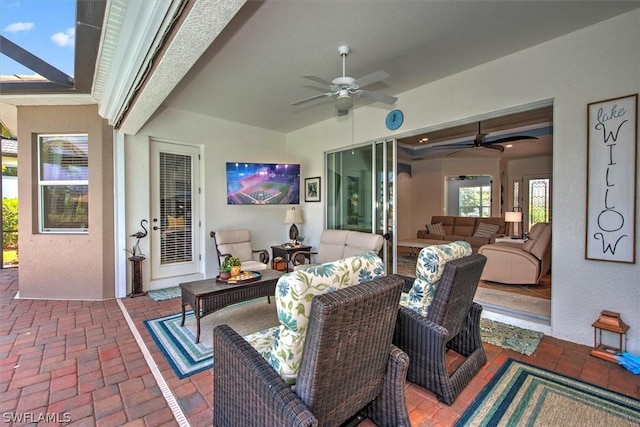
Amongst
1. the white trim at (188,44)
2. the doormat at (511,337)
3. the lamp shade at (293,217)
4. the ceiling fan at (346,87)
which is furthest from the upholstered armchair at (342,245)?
the white trim at (188,44)

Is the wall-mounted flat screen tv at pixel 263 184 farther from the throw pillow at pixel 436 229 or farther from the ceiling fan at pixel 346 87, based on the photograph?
the throw pillow at pixel 436 229

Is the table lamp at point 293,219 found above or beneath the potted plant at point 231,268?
above

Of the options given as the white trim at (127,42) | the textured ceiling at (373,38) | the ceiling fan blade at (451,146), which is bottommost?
the white trim at (127,42)

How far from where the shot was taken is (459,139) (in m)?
6.54

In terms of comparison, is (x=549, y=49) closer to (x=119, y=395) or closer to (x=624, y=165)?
(x=624, y=165)

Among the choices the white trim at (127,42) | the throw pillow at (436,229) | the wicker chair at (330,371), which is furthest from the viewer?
the throw pillow at (436,229)

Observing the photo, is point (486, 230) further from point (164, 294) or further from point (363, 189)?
point (164, 294)

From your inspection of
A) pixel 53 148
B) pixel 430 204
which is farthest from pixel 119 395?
pixel 430 204

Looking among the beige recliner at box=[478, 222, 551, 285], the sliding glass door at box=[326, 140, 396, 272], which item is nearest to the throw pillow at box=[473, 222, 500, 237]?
the beige recliner at box=[478, 222, 551, 285]

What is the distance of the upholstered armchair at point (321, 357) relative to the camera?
1104 mm

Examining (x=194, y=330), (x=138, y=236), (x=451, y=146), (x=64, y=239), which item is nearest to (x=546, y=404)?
(x=194, y=330)

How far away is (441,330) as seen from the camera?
178cm

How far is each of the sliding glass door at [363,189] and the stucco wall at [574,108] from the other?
144 cm

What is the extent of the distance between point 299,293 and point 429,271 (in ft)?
3.47
